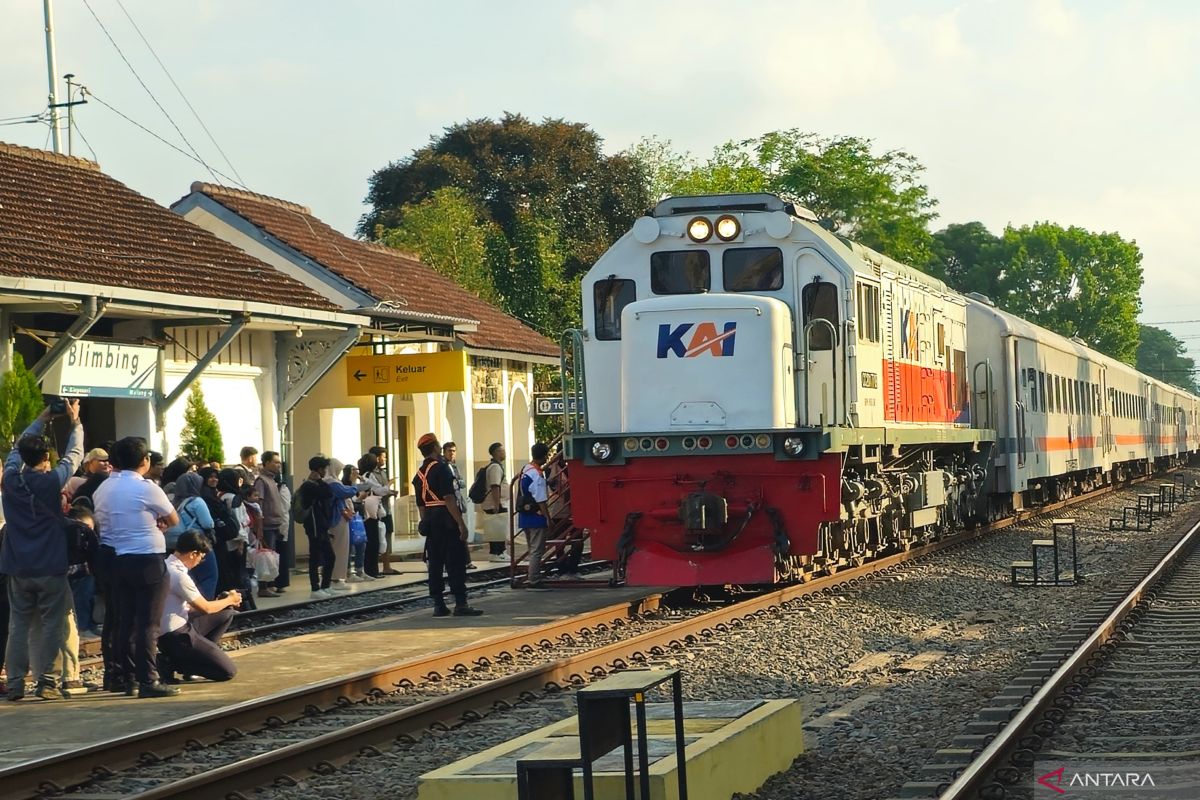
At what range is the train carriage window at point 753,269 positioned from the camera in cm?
1465

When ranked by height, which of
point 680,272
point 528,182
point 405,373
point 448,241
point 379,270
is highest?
point 528,182

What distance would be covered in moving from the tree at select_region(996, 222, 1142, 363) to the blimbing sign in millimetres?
82710

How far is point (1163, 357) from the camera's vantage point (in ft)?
575

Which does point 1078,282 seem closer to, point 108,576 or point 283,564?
point 283,564

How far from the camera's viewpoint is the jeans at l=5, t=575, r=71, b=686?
10383 mm

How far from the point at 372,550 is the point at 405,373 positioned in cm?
470

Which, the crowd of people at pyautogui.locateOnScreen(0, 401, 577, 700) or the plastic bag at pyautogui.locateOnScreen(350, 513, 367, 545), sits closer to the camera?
the crowd of people at pyautogui.locateOnScreen(0, 401, 577, 700)

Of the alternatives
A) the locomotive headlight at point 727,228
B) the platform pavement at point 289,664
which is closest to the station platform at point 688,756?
the platform pavement at point 289,664

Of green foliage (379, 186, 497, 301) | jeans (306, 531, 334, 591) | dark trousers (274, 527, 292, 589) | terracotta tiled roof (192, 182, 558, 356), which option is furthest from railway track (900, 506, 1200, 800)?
green foliage (379, 186, 497, 301)

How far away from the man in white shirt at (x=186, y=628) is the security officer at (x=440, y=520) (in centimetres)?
333

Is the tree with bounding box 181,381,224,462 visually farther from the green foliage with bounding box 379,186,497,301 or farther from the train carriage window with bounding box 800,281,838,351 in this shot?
the green foliage with bounding box 379,186,497,301

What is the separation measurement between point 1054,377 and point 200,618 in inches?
845

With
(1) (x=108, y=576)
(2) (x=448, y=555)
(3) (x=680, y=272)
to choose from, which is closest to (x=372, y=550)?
(2) (x=448, y=555)

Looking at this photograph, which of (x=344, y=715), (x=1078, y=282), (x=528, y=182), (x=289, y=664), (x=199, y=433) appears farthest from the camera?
(x=1078, y=282)
